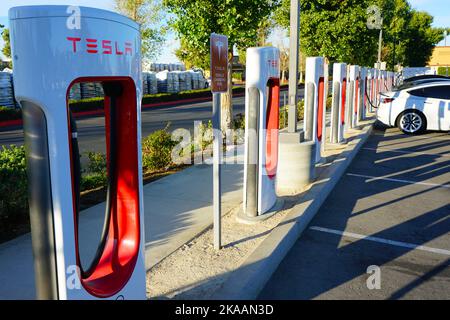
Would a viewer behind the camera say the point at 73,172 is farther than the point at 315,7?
No

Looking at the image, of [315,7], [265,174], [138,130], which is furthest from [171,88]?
[138,130]

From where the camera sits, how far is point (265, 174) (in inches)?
209

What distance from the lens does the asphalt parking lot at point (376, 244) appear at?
387 centimetres

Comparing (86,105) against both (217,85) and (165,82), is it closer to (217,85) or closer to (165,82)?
(165,82)

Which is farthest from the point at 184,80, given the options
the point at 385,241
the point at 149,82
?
the point at 385,241

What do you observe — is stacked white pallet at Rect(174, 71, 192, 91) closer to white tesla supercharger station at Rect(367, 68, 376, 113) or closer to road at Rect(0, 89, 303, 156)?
road at Rect(0, 89, 303, 156)

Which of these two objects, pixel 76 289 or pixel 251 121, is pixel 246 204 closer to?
pixel 251 121

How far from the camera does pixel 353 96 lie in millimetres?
13164

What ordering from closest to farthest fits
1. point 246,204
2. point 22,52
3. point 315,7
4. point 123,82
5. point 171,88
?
point 22,52
point 123,82
point 246,204
point 315,7
point 171,88

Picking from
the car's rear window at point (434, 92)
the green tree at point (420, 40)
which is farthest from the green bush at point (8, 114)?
the green tree at point (420, 40)

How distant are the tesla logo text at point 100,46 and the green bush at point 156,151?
5.59 meters

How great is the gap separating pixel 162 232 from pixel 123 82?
259 centimetres

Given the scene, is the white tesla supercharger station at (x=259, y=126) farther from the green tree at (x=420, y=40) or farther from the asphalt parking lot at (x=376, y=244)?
the green tree at (x=420, y=40)

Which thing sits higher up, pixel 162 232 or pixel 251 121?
pixel 251 121
